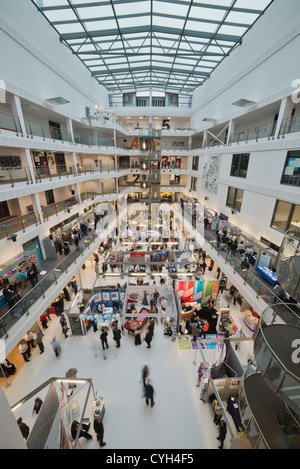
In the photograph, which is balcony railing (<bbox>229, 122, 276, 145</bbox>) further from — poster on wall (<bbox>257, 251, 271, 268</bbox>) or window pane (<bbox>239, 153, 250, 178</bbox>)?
poster on wall (<bbox>257, 251, 271, 268</bbox>)

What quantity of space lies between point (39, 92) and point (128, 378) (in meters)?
16.7

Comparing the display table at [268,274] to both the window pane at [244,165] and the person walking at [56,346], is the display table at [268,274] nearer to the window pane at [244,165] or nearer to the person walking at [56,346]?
the window pane at [244,165]

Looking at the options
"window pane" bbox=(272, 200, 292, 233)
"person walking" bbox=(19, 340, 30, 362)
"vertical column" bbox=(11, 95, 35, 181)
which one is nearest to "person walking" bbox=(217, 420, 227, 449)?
"person walking" bbox=(19, 340, 30, 362)

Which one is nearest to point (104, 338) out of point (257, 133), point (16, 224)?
point (16, 224)

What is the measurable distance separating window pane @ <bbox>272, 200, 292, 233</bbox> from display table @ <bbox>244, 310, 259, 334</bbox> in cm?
485

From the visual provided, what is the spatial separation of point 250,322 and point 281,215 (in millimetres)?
5957

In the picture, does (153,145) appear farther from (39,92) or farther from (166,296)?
(166,296)

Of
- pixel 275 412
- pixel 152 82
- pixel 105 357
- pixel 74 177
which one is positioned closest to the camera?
pixel 275 412

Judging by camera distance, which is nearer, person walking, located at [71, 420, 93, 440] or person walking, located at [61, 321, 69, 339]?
person walking, located at [71, 420, 93, 440]

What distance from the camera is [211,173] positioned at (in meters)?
18.8

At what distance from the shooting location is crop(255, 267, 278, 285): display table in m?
8.85

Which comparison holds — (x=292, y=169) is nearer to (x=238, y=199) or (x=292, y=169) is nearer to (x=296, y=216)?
(x=296, y=216)
